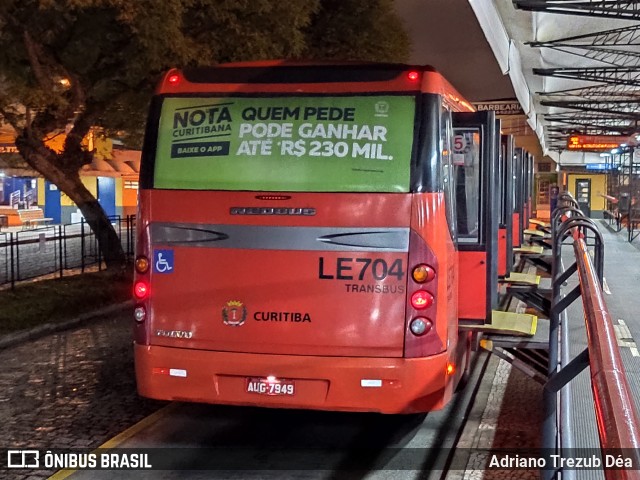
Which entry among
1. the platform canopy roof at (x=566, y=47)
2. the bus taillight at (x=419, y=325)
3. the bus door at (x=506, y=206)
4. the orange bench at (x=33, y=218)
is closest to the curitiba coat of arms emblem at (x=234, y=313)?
the bus taillight at (x=419, y=325)

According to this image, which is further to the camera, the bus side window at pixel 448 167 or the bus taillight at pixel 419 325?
the bus side window at pixel 448 167

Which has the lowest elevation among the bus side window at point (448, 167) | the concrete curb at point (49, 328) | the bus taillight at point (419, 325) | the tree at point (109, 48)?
the concrete curb at point (49, 328)

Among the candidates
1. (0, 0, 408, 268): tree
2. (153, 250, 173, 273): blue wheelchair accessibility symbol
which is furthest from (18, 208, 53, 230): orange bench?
(153, 250, 173, 273): blue wheelchair accessibility symbol

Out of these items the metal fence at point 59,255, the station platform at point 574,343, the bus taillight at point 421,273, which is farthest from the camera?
the metal fence at point 59,255

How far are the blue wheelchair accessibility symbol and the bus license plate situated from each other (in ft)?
3.52

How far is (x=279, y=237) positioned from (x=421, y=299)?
1132 millimetres

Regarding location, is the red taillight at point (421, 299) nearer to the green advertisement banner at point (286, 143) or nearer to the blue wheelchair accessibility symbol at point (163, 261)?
the green advertisement banner at point (286, 143)

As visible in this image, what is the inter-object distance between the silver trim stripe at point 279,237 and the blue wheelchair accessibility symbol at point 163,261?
7 centimetres

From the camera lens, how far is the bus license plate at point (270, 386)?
5.70 meters

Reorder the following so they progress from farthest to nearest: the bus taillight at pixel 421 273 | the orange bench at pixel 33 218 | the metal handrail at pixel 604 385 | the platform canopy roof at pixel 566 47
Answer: the orange bench at pixel 33 218
the platform canopy roof at pixel 566 47
the bus taillight at pixel 421 273
the metal handrail at pixel 604 385

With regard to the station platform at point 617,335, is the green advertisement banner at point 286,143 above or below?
above

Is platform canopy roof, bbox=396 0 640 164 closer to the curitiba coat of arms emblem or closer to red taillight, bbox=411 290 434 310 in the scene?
red taillight, bbox=411 290 434 310

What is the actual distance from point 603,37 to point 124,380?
828 inches

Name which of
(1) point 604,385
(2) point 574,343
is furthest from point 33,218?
(1) point 604,385
